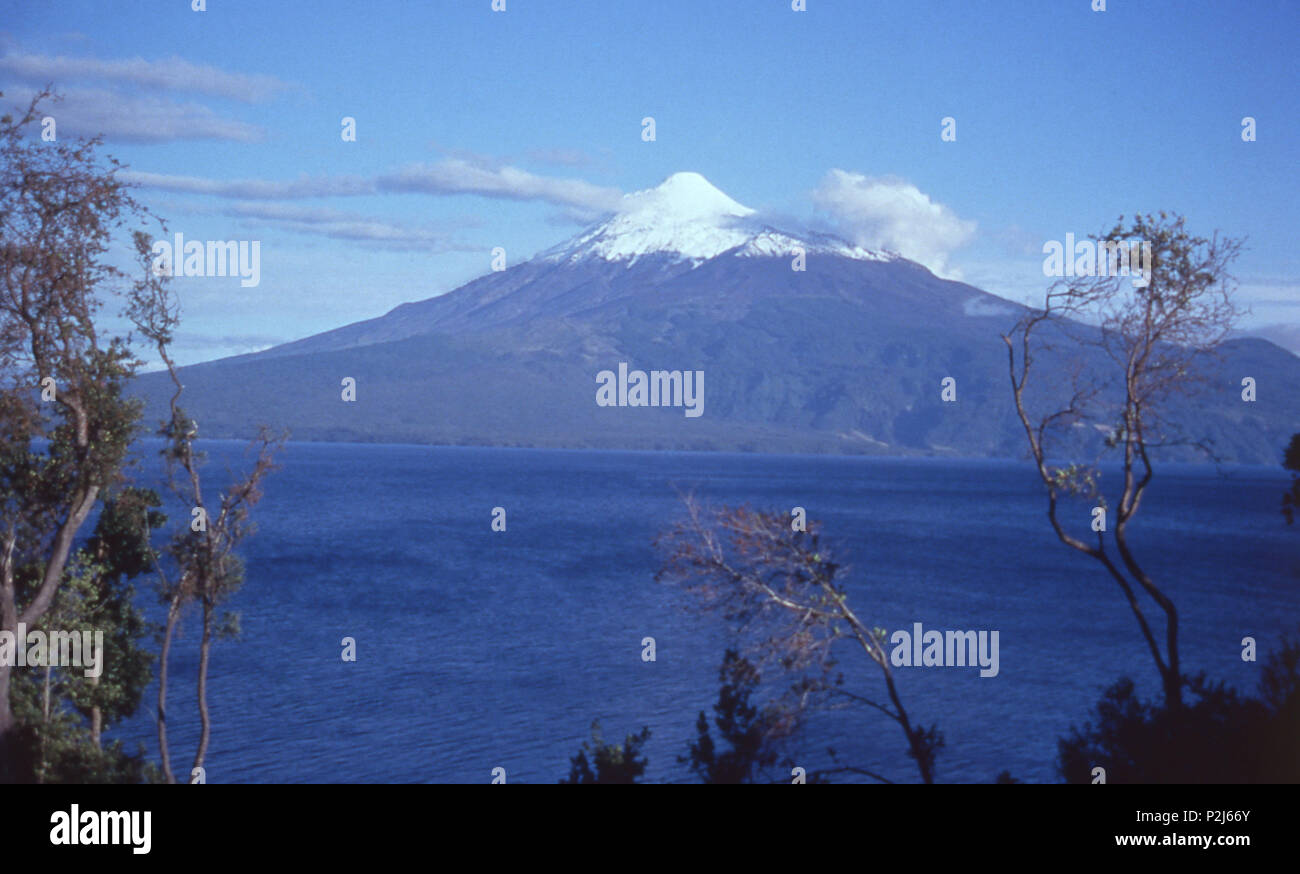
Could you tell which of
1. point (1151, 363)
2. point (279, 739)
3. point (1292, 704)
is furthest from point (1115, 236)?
point (279, 739)

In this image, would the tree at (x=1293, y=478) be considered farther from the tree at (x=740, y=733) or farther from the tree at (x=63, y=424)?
the tree at (x=63, y=424)

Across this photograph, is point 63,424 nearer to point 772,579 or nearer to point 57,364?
point 57,364

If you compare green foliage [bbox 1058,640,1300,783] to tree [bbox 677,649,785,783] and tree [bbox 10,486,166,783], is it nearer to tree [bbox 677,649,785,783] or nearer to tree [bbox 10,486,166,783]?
tree [bbox 677,649,785,783]

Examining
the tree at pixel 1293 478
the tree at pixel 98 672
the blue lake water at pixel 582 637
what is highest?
the tree at pixel 1293 478

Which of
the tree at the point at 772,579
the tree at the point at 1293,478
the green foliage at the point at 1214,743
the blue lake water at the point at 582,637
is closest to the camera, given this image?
the tree at the point at 772,579

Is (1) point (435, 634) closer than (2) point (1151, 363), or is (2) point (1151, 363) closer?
(2) point (1151, 363)

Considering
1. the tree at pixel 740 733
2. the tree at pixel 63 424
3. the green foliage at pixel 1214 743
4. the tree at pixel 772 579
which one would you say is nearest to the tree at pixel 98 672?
the tree at pixel 63 424

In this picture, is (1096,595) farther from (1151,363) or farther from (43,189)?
(43,189)

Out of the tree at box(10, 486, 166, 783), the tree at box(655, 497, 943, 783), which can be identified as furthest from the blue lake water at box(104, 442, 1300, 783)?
the tree at box(655, 497, 943, 783)
